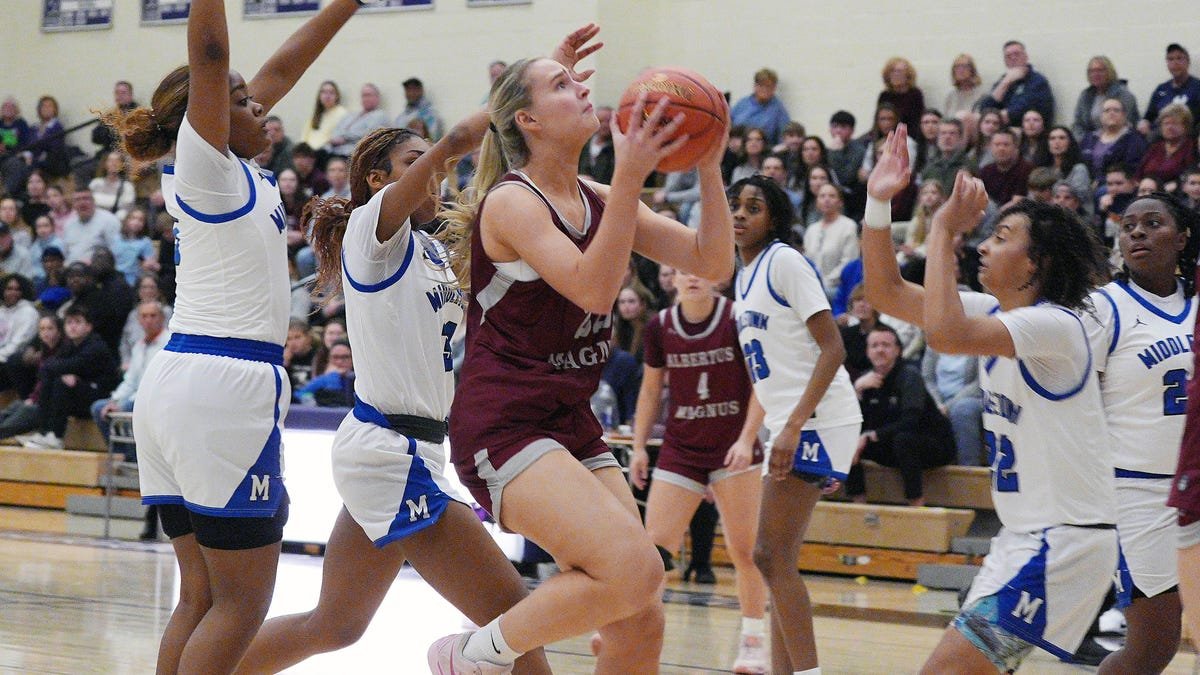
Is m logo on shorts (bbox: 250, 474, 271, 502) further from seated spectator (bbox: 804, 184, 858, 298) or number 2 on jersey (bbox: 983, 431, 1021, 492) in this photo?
seated spectator (bbox: 804, 184, 858, 298)

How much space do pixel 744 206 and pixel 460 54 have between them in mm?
10713

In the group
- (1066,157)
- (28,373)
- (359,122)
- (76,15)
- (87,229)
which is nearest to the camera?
(1066,157)

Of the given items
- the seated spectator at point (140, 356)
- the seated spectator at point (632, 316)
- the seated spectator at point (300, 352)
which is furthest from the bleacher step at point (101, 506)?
the seated spectator at point (632, 316)

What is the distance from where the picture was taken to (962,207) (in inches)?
139

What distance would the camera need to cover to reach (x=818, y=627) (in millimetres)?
7301

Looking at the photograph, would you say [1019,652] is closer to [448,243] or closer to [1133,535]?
[1133,535]

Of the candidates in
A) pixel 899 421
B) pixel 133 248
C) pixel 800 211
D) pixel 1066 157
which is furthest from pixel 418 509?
pixel 133 248

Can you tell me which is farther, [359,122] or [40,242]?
[359,122]

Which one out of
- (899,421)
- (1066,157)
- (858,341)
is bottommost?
(899,421)

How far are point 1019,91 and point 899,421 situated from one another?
4.44m

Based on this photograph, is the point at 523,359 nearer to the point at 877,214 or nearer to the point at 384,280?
Answer: the point at 384,280

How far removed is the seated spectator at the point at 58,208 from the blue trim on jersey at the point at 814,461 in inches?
474

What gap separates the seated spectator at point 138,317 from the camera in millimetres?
12797

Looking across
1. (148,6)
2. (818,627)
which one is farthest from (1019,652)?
(148,6)
